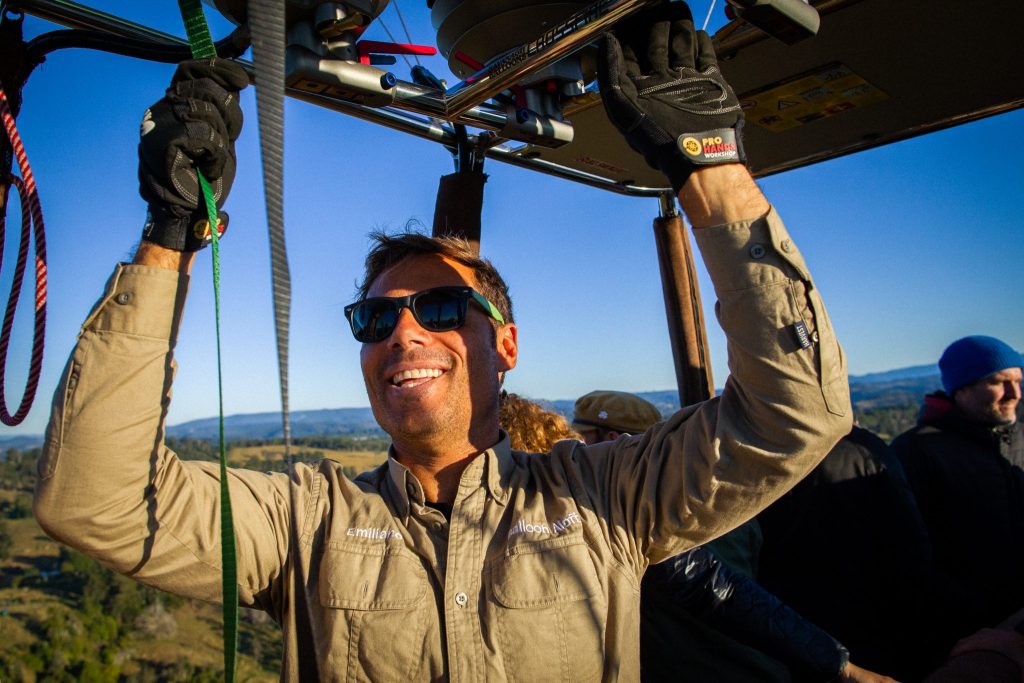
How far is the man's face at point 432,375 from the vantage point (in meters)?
1.78

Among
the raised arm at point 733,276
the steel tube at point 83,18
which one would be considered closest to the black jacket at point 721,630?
the raised arm at point 733,276

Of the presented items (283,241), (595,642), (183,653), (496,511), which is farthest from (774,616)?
(183,653)

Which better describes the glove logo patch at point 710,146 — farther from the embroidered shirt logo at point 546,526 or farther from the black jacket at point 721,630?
the black jacket at point 721,630

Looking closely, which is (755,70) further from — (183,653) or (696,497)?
(183,653)

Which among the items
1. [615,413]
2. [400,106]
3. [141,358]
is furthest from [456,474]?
[615,413]

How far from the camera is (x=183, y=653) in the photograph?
3130cm

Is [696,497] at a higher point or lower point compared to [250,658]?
higher

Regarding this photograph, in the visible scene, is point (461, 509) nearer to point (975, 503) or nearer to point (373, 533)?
point (373, 533)

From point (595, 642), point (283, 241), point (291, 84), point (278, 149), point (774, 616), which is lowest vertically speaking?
point (774, 616)

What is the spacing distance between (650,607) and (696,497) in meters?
0.93

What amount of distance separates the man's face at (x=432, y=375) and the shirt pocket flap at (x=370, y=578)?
305 millimetres

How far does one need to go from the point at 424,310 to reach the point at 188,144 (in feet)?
2.50

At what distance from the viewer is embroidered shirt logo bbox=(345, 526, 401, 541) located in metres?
1.63

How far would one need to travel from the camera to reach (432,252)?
2035mm
